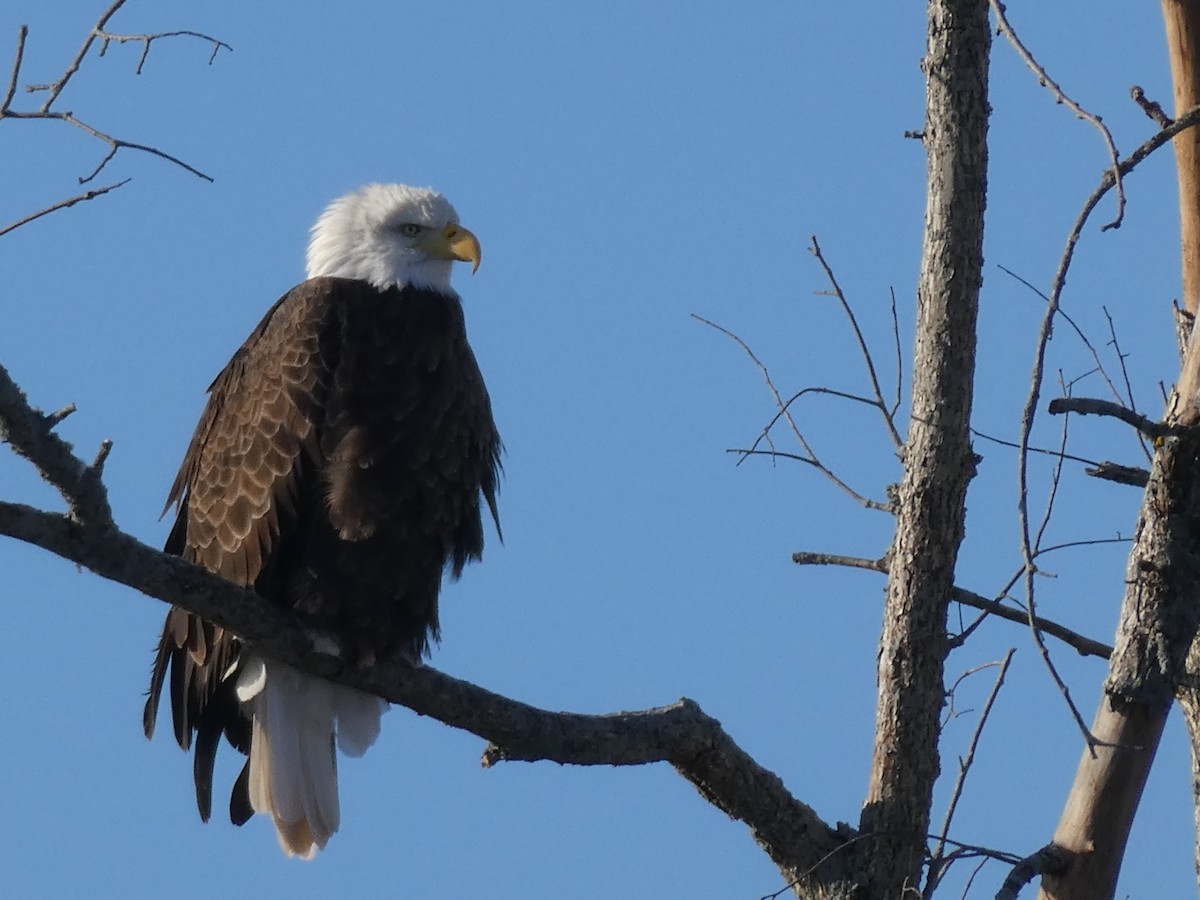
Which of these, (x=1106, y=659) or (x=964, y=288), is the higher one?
(x=964, y=288)

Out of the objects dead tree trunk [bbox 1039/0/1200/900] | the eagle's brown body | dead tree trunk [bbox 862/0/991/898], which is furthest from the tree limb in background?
dead tree trunk [bbox 1039/0/1200/900]

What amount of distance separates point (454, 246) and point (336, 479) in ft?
3.50

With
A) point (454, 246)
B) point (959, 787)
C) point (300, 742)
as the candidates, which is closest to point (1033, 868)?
point (959, 787)

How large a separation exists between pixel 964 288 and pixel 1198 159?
1.47 m

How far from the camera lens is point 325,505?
4.08 metres

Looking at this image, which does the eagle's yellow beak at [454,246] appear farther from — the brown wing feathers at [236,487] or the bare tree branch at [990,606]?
the bare tree branch at [990,606]

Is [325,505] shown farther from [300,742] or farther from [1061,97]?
[1061,97]

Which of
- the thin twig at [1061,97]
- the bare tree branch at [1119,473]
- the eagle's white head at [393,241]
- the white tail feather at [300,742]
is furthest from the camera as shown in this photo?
the eagle's white head at [393,241]

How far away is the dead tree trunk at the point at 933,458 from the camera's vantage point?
10.8 ft

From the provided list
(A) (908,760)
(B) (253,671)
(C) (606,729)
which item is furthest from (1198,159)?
(B) (253,671)

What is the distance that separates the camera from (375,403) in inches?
162

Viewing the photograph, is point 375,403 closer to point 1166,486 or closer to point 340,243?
point 340,243

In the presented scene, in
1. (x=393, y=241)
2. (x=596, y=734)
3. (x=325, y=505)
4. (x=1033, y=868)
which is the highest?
(x=393, y=241)

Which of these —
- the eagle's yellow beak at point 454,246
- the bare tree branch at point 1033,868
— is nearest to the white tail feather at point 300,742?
the eagle's yellow beak at point 454,246
